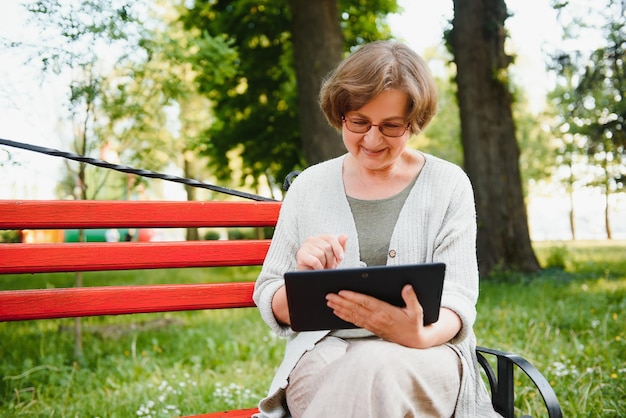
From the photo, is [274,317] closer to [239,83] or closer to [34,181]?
[34,181]

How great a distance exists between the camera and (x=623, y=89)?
7.48 metres

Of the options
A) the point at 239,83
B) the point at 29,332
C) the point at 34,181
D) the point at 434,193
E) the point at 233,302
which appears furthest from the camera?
the point at 239,83

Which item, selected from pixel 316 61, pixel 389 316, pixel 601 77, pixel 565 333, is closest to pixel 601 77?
pixel 601 77

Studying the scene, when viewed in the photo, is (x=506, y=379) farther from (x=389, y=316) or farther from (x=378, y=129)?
(x=378, y=129)

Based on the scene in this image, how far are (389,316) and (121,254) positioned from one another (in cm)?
101

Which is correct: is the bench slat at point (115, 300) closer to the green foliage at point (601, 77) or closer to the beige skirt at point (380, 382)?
the beige skirt at point (380, 382)

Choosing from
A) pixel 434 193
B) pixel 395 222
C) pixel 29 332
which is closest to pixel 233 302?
pixel 395 222

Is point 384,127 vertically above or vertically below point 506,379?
above

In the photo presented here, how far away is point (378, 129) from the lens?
80.7 inches

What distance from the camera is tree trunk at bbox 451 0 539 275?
27.1 ft

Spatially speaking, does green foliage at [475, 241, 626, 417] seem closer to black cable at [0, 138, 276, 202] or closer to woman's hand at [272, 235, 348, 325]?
woman's hand at [272, 235, 348, 325]

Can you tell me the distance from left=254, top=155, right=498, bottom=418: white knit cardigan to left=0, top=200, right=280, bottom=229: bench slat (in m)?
0.21

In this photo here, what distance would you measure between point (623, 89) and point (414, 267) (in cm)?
705

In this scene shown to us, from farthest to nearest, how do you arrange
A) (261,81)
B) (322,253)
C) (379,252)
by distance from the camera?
(261,81) < (379,252) < (322,253)
